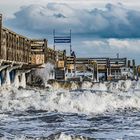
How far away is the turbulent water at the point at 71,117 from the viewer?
1936cm

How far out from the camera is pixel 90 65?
94875 mm

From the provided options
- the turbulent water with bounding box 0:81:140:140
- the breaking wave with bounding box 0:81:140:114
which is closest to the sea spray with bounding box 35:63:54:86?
the turbulent water with bounding box 0:81:140:140

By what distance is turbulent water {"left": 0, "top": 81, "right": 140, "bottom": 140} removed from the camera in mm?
19361

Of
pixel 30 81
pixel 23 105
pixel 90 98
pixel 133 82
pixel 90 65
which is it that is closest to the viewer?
pixel 23 105

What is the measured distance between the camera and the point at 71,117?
26.9m

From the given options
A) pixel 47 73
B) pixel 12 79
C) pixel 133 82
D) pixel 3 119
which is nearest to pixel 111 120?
pixel 3 119

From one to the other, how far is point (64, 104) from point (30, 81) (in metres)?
34.1

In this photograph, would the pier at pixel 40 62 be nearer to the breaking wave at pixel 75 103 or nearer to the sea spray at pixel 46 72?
the sea spray at pixel 46 72

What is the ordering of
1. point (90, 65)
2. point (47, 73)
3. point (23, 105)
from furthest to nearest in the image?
point (90, 65), point (47, 73), point (23, 105)

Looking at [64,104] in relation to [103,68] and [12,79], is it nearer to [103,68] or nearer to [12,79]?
[12,79]

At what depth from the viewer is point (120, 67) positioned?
323 ft

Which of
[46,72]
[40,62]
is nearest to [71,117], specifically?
[40,62]

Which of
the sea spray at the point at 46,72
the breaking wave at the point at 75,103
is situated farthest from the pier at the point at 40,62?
the breaking wave at the point at 75,103

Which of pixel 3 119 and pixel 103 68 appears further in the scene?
pixel 103 68
